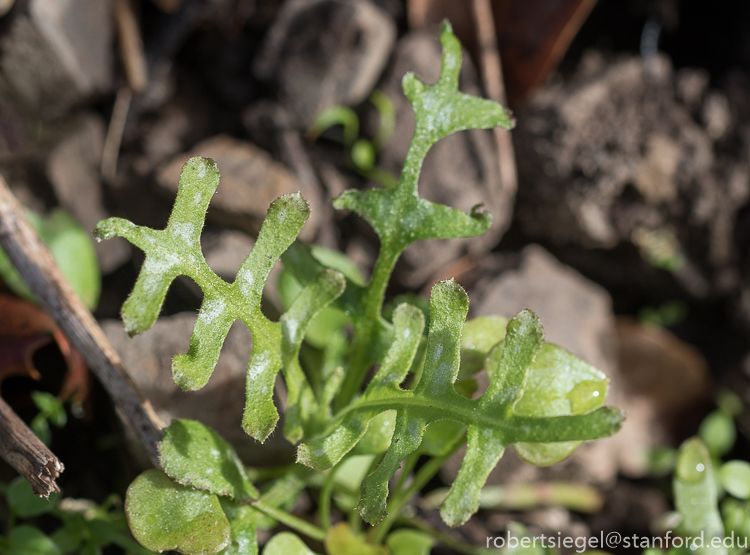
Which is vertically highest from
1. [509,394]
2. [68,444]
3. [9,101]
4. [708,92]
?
[9,101]

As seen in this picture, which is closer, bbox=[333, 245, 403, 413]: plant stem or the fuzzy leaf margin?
the fuzzy leaf margin

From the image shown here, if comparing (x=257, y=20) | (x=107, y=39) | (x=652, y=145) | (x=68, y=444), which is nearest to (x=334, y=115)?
(x=257, y=20)

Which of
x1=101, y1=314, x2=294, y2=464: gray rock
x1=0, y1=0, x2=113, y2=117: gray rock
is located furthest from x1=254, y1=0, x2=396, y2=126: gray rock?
x1=101, y1=314, x2=294, y2=464: gray rock

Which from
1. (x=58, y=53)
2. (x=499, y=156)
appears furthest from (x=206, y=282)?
(x=499, y=156)

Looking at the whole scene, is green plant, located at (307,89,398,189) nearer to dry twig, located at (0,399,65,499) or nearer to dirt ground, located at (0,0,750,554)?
dirt ground, located at (0,0,750,554)

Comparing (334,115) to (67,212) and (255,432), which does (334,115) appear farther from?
(255,432)

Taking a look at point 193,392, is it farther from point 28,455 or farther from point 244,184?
point 244,184

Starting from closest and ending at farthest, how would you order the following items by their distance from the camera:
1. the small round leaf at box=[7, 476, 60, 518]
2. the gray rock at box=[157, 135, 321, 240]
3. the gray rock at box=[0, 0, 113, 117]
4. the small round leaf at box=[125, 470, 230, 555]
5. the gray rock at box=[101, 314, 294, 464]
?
the small round leaf at box=[125, 470, 230, 555], the small round leaf at box=[7, 476, 60, 518], the gray rock at box=[101, 314, 294, 464], the gray rock at box=[0, 0, 113, 117], the gray rock at box=[157, 135, 321, 240]
